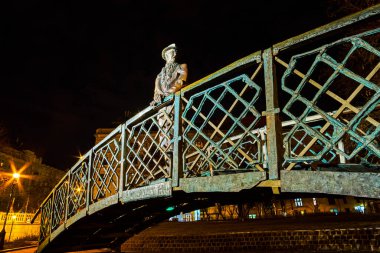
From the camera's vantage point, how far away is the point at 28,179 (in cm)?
4544

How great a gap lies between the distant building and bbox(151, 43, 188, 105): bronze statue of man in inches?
1578

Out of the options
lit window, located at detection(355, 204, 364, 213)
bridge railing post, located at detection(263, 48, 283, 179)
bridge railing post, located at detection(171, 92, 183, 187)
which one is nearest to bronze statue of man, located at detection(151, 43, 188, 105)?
bridge railing post, located at detection(171, 92, 183, 187)

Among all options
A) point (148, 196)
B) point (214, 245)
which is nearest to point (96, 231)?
point (148, 196)

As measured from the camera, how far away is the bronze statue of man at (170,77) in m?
5.86

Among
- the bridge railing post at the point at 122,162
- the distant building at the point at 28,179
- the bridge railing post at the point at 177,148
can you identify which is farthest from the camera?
the distant building at the point at 28,179

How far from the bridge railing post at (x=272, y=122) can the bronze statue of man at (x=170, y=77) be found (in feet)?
7.69

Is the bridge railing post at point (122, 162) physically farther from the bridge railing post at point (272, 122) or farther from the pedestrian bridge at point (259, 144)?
the bridge railing post at point (272, 122)

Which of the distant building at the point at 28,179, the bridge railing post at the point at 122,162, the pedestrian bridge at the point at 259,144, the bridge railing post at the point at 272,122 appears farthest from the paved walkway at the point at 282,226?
the distant building at the point at 28,179

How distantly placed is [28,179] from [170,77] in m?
48.0

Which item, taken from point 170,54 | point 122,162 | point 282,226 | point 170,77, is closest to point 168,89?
point 170,77

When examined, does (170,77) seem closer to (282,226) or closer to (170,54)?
(170,54)

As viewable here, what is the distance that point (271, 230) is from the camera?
13266 mm

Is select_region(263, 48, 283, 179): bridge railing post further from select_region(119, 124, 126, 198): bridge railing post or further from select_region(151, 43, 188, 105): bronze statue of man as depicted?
select_region(119, 124, 126, 198): bridge railing post

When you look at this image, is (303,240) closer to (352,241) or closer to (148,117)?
(352,241)
